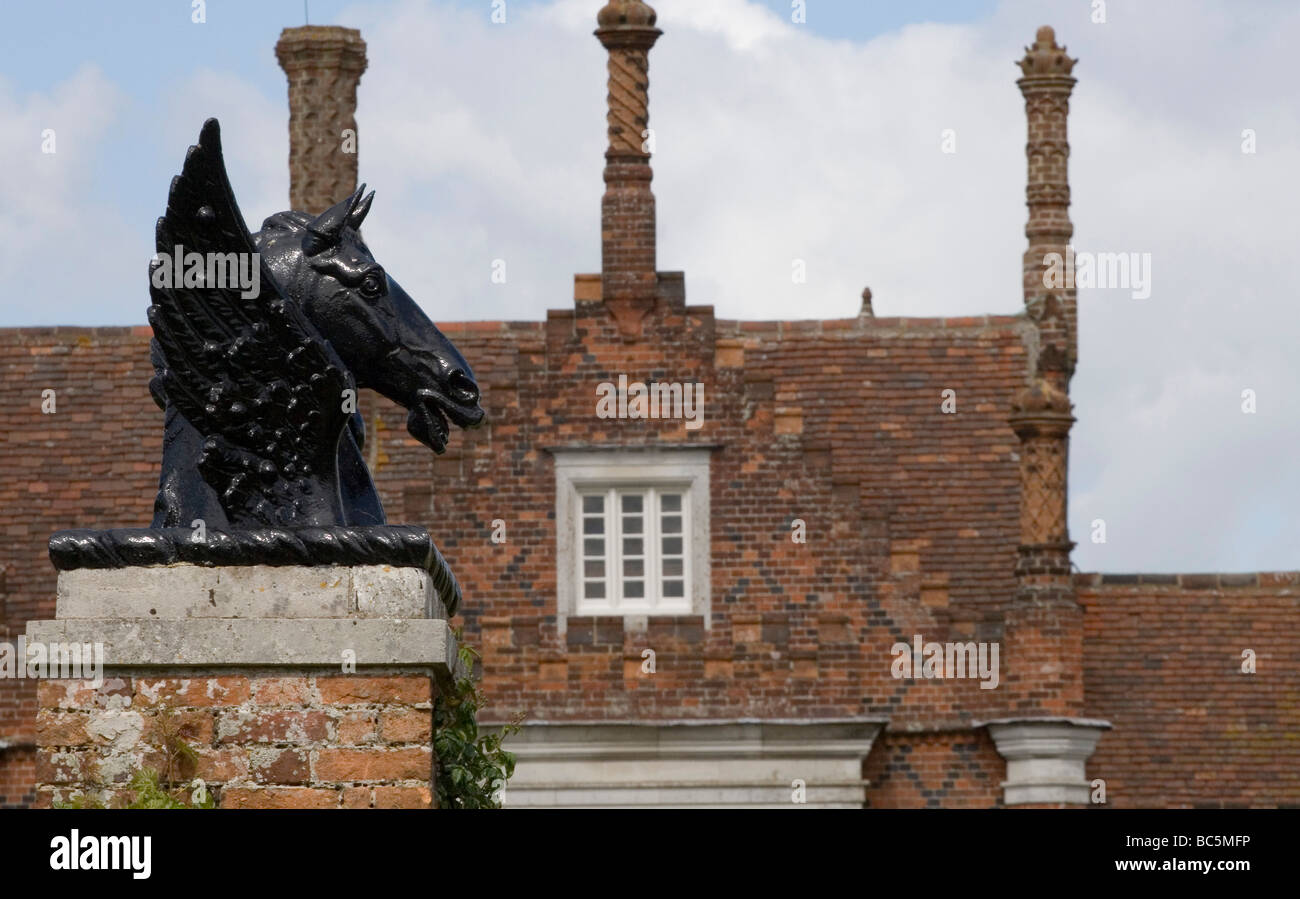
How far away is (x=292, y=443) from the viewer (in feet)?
28.0

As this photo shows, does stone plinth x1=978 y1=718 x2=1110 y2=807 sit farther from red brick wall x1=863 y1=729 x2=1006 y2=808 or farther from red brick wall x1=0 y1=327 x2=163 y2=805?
red brick wall x1=0 y1=327 x2=163 y2=805

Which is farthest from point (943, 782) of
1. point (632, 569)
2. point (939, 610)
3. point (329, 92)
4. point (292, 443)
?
point (292, 443)

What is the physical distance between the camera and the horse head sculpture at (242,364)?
842cm

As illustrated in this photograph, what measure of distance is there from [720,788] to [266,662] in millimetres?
18398

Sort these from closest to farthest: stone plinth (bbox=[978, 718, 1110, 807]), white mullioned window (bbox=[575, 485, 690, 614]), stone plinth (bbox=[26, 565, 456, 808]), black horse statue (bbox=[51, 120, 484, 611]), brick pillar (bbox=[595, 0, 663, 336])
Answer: stone plinth (bbox=[26, 565, 456, 808]), black horse statue (bbox=[51, 120, 484, 611]), stone plinth (bbox=[978, 718, 1110, 807]), white mullioned window (bbox=[575, 485, 690, 614]), brick pillar (bbox=[595, 0, 663, 336])

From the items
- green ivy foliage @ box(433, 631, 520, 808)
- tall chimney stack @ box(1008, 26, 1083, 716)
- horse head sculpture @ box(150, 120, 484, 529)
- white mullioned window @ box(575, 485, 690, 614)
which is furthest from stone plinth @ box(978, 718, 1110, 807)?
horse head sculpture @ box(150, 120, 484, 529)

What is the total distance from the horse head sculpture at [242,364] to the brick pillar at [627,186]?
18.9 m

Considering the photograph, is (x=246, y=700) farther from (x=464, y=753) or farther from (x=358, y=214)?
(x=358, y=214)

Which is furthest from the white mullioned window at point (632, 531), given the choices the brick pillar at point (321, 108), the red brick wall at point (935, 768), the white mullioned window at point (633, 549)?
the brick pillar at point (321, 108)

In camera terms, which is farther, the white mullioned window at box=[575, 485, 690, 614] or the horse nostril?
the white mullioned window at box=[575, 485, 690, 614]

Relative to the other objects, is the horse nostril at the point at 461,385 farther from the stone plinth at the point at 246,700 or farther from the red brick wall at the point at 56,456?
the red brick wall at the point at 56,456

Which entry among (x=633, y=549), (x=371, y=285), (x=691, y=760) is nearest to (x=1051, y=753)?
(x=691, y=760)

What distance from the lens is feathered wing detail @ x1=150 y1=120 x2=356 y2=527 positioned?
8.42 metres

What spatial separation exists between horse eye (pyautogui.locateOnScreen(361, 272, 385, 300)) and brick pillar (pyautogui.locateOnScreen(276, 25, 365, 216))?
20.7m
